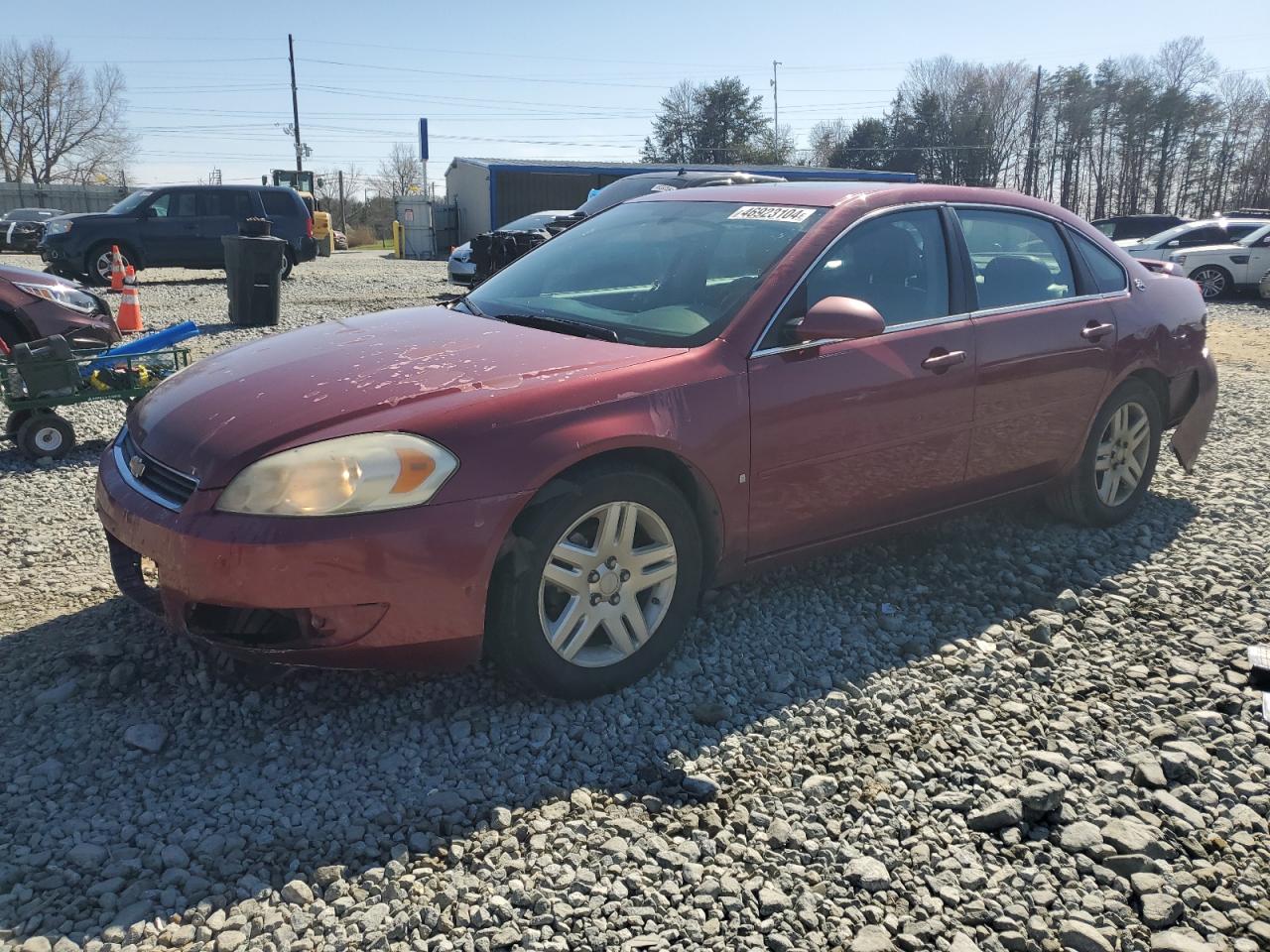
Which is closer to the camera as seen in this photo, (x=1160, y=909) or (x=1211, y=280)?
(x=1160, y=909)

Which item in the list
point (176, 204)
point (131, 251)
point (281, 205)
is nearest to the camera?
point (131, 251)

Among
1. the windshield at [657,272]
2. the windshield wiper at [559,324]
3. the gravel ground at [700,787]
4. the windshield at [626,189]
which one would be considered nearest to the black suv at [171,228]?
the windshield at [626,189]

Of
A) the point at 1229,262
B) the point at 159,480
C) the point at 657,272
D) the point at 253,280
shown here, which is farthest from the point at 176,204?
the point at 1229,262

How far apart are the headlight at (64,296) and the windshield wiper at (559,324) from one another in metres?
5.10

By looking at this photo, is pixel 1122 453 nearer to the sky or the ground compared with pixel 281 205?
nearer to the ground

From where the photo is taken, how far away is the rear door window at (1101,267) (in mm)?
4781

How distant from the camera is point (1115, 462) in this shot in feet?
16.3

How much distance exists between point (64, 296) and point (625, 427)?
627 cm

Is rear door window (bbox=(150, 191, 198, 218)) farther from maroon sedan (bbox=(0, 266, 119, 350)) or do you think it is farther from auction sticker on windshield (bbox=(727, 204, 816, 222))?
auction sticker on windshield (bbox=(727, 204, 816, 222))

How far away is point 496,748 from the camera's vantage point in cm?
295

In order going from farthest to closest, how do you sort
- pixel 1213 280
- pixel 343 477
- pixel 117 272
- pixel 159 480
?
pixel 1213 280, pixel 117 272, pixel 159 480, pixel 343 477

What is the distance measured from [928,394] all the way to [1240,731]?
5.04 ft

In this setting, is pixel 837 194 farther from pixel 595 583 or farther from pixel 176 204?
pixel 176 204

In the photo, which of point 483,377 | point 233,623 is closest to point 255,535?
point 233,623
